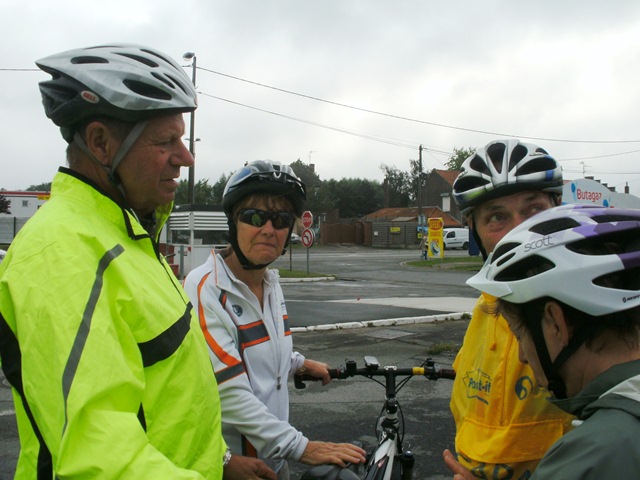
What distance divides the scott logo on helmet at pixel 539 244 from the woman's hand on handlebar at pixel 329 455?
1161 mm

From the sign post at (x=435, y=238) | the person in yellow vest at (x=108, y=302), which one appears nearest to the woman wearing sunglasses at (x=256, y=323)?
the person in yellow vest at (x=108, y=302)

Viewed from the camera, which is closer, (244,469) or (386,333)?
(244,469)

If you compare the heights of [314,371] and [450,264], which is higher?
[314,371]

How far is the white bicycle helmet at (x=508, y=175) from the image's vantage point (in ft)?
7.96

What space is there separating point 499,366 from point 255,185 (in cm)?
135

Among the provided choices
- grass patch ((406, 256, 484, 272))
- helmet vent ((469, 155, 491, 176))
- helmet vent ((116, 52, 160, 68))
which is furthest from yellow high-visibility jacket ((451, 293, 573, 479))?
grass patch ((406, 256, 484, 272))

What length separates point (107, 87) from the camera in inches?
59.3

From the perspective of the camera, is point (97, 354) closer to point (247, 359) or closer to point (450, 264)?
point (247, 359)

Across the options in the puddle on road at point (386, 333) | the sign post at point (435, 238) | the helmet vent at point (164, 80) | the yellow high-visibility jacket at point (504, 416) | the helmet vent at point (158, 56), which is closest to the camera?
the helmet vent at point (164, 80)

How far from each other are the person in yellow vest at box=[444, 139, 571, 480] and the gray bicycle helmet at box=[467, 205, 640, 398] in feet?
1.46

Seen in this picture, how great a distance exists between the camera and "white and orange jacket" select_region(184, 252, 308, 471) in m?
2.20

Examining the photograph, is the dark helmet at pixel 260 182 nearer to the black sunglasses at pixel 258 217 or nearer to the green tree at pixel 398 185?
the black sunglasses at pixel 258 217

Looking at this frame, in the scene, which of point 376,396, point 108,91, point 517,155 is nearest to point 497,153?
point 517,155

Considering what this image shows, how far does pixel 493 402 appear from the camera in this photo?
6.62 feet
